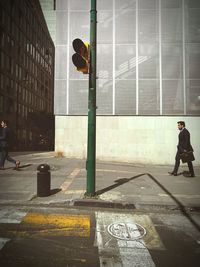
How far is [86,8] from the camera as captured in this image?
13.3m

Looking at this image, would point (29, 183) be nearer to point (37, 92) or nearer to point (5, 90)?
point (5, 90)

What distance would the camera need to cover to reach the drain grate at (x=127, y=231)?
148 inches

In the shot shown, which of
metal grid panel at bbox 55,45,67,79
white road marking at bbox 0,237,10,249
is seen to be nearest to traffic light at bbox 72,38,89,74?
white road marking at bbox 0,237,10,249

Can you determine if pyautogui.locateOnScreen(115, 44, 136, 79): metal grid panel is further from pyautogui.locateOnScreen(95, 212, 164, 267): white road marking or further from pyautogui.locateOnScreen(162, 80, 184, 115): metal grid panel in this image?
pyautogui.locateOnScreen(95, 212, 164, 267): white road marking

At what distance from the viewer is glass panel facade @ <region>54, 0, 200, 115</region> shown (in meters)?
12.7

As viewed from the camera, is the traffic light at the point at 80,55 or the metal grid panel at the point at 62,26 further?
the metal grid panel at the point at 62,26

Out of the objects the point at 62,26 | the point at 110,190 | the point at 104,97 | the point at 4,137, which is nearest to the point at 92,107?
the point at 110,190

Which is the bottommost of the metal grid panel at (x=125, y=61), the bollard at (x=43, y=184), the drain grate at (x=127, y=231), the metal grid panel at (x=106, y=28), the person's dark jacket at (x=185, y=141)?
the drain grate at (x=127, y=231)

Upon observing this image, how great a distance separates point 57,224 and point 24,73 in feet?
148

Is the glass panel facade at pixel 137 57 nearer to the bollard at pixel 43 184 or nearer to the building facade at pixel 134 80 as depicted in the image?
the building facade at pixel 134 80

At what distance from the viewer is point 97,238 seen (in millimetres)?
3695

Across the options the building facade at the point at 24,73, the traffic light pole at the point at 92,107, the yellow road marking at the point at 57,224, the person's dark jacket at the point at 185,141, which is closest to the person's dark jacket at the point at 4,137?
the traffic light pole at the point at 92,107

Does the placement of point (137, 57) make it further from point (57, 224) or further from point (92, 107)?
point (57, 224)

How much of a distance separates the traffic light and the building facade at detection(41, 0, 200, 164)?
7.45m
